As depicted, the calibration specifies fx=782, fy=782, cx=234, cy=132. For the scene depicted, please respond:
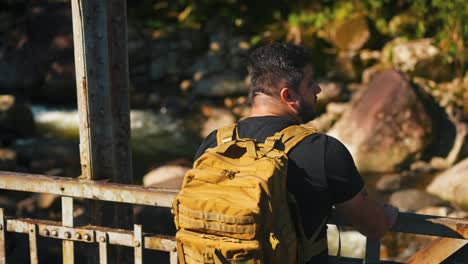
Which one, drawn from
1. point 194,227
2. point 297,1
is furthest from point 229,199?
point 297,1

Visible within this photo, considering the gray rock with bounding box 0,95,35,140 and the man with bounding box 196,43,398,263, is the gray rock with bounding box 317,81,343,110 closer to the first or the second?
the gray rock with bounding box 0,95,35,140

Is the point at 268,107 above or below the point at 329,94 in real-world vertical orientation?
above

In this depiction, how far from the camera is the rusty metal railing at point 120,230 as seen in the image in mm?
3545

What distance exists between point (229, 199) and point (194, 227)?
8.5 inches

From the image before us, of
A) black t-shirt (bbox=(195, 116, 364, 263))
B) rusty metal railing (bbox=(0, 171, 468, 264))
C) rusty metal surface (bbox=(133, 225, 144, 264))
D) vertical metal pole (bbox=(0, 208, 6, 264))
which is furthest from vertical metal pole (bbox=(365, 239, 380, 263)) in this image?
vertical metal pole (bbox=(0, 208, 6, 264))

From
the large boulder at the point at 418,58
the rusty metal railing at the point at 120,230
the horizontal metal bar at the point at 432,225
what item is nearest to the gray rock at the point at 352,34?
the large boulder at the point at 418,58

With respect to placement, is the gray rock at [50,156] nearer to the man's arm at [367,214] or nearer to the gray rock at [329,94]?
the gray rock at [329,94]

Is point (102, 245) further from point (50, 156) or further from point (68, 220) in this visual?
point (50, 156)

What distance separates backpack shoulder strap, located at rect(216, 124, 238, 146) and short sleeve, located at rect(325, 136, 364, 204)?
0.43 meters

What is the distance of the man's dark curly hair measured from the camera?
130 inches

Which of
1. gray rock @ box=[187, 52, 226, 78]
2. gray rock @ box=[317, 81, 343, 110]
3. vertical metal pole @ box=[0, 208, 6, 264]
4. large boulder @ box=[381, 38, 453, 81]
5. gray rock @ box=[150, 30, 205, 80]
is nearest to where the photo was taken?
vertical metal pole @ box=[0, 208, 6, 264]

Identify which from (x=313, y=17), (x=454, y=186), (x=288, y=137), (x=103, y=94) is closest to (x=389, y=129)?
(x=454, y=186)

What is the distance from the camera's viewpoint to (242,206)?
3.03 meters

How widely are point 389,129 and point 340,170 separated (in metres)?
8.91
